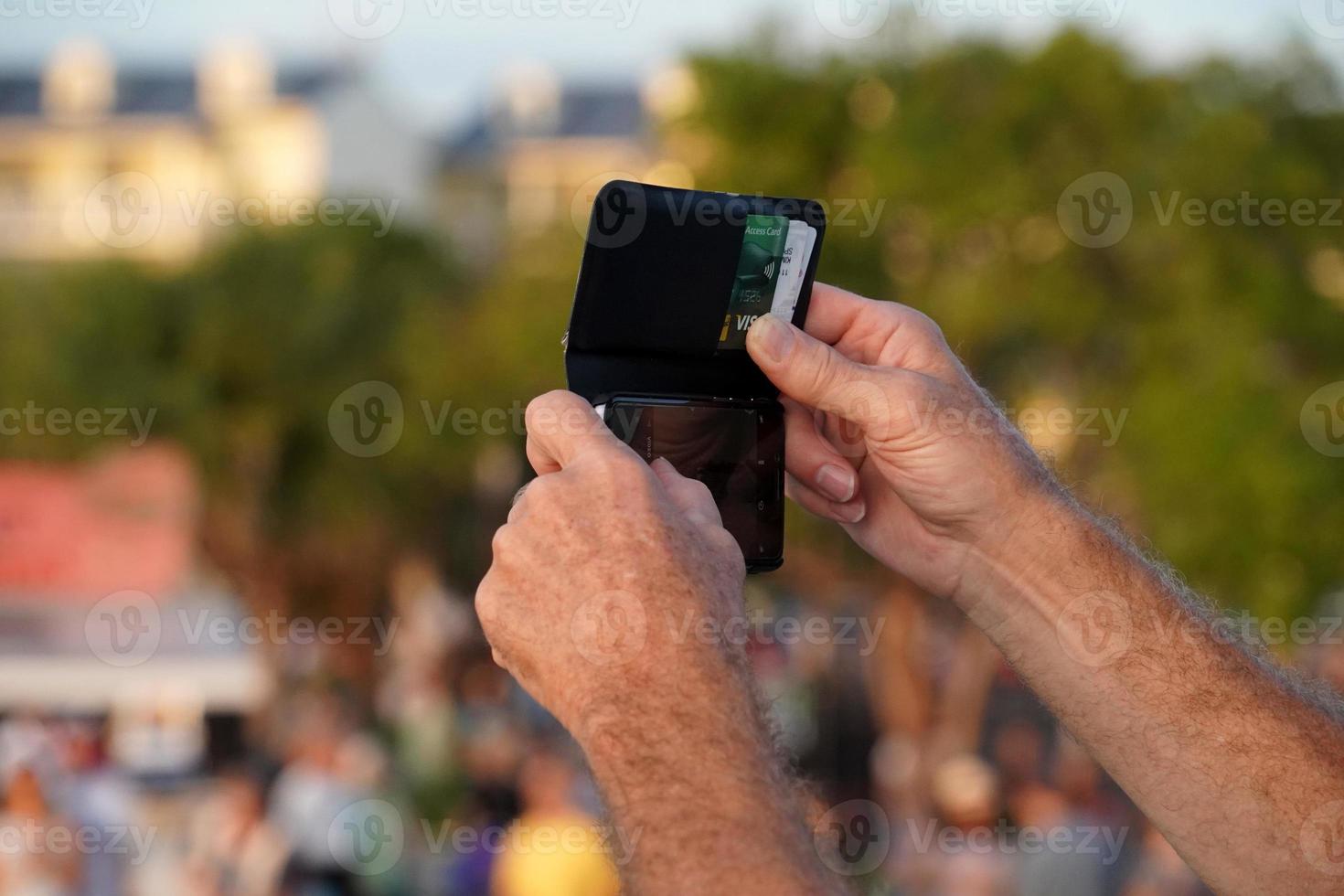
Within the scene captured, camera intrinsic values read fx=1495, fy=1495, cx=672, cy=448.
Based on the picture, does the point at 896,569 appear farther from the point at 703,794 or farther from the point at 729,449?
the point at 703,794

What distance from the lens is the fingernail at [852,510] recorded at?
6.90 feet

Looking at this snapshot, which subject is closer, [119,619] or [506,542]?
[506,542]

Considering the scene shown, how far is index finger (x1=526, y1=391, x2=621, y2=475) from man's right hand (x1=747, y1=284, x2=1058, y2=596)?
0.39 meters

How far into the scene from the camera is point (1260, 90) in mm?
10930

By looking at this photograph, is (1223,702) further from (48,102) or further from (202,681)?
(48,102)

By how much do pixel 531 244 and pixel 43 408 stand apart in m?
6.42

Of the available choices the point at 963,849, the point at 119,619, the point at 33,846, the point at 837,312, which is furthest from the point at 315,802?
the point at 837,312

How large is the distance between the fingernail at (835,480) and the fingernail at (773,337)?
9.4 inches

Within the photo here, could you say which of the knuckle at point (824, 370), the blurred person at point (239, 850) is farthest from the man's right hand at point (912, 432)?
the blurred person at point (239, 850)

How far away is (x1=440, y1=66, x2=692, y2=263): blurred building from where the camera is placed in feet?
142

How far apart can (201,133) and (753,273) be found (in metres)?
42.4

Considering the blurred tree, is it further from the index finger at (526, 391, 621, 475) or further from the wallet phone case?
the index finger at (526, 391, 621, 475)

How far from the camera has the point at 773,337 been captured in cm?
191

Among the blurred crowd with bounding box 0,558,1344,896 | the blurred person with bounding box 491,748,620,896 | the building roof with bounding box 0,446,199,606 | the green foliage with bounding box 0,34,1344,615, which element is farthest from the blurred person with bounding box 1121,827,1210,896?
the building roof with bounding box 0,446,199,606
